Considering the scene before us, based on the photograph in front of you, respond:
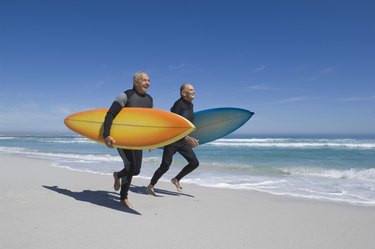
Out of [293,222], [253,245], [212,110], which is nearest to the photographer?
[253,245]

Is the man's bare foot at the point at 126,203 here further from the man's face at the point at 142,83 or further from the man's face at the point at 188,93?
the man's face at the point at 188,93

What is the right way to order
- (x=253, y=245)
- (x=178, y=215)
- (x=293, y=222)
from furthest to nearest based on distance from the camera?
(x=178, y=215) < (x=293, y=222) < (x=253, y=245)

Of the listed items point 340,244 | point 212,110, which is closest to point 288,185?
point 212,110

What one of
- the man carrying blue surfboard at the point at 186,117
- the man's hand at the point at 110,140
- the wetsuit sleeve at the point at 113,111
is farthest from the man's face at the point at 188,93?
the man's hand at the point at 110,140

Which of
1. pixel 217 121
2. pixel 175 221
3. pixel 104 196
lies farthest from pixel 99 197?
pixel 217 121

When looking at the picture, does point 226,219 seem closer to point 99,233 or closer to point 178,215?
point 178,215

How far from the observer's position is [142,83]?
13.3 feet

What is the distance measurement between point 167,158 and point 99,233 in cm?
221

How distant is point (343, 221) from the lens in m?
3.55

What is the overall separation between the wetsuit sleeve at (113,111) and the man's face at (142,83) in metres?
0.20

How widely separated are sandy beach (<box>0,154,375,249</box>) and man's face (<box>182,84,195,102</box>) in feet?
4.94

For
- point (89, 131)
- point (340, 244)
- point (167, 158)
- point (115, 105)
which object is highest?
point (115, 105)

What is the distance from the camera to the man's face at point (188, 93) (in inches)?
193

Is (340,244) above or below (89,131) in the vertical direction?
below
